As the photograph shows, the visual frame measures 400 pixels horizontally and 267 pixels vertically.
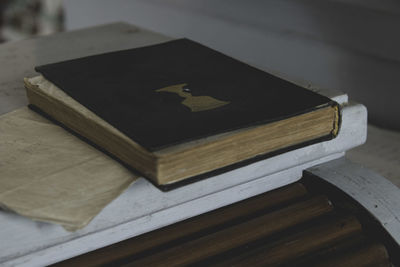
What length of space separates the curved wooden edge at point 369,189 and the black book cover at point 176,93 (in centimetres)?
10

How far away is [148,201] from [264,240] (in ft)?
0.44

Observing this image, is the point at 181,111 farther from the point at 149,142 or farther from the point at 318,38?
the point at 318,38

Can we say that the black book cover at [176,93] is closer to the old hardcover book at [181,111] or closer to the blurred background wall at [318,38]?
the old hardcover book at [181,111]

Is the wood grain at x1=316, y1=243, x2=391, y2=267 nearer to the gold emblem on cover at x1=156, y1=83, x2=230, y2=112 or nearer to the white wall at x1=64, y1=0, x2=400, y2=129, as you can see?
the gold emblem on cover at x1=156, y1=83, x2=230, y2=112

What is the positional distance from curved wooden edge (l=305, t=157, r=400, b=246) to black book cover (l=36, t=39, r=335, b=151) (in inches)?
4.1

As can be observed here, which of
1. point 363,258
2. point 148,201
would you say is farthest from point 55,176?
point 363,258

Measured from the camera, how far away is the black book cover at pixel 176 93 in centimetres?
52

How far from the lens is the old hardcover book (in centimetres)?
50

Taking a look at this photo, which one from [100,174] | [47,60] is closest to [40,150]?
[100,174]

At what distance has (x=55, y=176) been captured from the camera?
1.68 feet

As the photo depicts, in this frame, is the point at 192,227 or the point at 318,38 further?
the point at 318,38

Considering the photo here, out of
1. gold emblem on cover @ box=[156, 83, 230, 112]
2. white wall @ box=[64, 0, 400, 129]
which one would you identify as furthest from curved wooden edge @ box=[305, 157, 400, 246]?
white wall @ box=[64, 0, 400, 129]

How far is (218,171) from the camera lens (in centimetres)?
51

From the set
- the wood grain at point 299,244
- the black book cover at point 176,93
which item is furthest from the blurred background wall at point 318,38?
the wood grain at point 299,244
